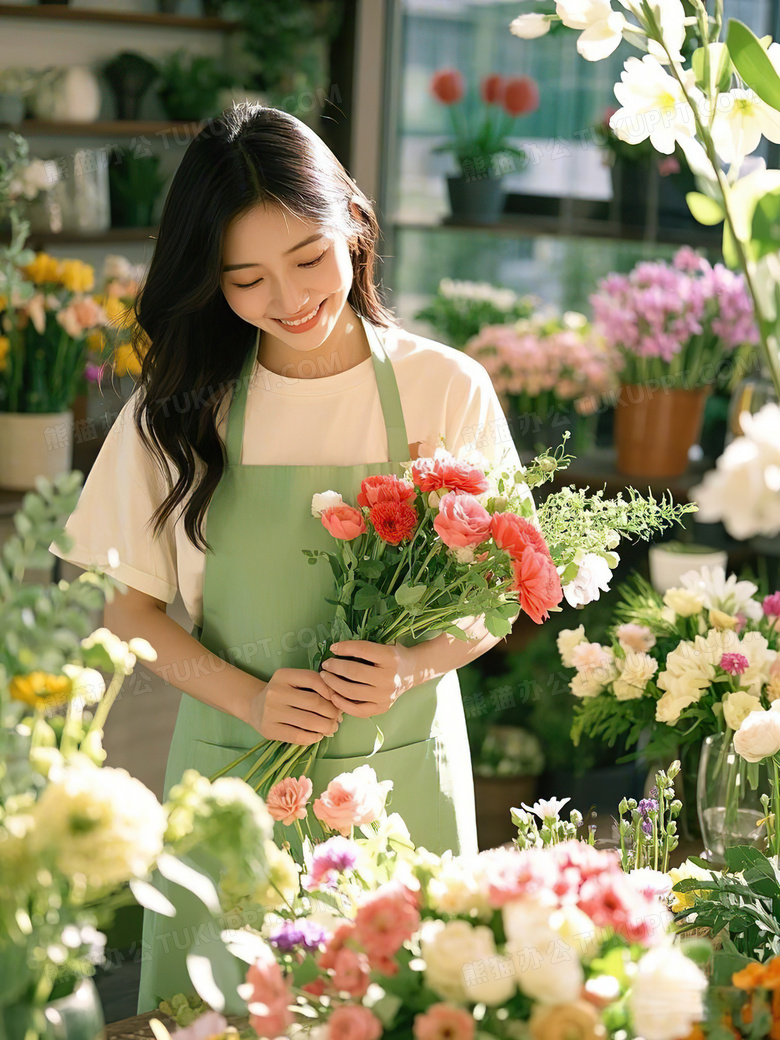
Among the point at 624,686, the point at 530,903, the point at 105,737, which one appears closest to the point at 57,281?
the point at 105,737

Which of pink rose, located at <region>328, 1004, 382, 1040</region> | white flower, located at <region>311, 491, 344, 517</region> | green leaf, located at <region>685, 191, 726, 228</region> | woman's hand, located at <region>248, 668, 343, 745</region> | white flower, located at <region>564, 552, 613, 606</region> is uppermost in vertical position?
green leaf, located at <region>685, 191, 726, 228</region>

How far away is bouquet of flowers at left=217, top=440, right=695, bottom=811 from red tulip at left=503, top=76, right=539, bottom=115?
8.68ft

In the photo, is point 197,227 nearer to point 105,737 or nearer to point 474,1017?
point 474,1017

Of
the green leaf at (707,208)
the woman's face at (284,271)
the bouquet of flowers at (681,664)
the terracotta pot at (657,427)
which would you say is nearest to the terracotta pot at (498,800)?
the terracotta pot at (657,427)

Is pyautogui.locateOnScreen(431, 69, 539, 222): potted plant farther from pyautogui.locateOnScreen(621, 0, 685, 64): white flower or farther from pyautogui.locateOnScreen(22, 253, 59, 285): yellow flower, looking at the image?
pyautogui.locateOnScreen(621, 0, 685, 64): white flower

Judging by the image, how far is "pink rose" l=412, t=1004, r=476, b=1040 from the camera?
72 centimetres

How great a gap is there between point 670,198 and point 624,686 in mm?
1884

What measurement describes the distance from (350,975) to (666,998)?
0.65 ft

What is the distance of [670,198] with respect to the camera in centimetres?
313

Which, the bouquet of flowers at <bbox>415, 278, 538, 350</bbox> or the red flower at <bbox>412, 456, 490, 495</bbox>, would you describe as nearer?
the red flower at <bbox>412, 456, 490, 495</bbox>

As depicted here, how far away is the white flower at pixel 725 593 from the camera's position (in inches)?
64.4

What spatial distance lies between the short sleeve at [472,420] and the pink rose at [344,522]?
0.28 meters

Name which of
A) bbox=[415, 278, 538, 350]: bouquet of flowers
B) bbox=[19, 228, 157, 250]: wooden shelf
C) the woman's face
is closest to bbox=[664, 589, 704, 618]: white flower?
the woman's face

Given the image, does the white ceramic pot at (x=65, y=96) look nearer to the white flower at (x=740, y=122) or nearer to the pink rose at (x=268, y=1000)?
the white flower at (x=740, y=122)
